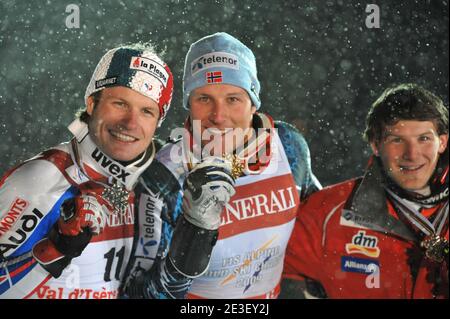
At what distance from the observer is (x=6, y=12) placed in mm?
2398

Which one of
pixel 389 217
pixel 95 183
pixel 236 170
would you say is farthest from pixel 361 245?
pixel 95 183

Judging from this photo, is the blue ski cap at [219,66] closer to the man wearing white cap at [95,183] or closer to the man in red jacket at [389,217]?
the man wearing white cap at [95,183]

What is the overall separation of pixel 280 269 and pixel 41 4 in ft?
4.28

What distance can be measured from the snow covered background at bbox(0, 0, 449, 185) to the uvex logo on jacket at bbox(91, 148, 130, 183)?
1.06 ft

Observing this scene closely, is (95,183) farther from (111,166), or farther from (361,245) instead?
(361,245)

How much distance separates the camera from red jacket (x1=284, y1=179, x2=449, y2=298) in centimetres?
221

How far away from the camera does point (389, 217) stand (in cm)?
222

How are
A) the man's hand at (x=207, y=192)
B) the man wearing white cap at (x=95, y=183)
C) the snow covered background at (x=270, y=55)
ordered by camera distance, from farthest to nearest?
the snow covered background at (x=270, y=55) → the man wearing white cap at (x=95, y=183) → the man's hand at (x=207, y=192)

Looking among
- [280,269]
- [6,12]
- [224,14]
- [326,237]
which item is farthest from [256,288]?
[6,12]

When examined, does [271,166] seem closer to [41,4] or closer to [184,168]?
[184,168]

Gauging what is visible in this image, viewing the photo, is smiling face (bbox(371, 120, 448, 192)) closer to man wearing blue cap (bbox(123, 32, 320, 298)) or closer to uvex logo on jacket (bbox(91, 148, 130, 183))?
man wearing blue cap (bbox(123, 32, 320, 298))

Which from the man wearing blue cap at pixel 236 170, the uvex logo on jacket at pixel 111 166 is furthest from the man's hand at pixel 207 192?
the uvex logo on jacket at pixel 111 166

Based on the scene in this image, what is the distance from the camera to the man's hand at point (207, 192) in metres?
1.83

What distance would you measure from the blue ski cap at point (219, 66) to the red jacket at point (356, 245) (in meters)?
0.44
